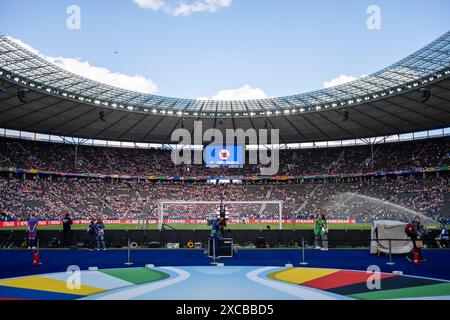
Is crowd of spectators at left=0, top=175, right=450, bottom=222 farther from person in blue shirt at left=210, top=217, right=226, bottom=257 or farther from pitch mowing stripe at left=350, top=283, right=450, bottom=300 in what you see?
pitch mowing stripe at left=350, top=283, right=450, bottom=300

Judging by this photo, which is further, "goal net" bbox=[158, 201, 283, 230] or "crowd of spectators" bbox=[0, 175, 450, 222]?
"goal net" bbox=[158, 201, 283, 230]

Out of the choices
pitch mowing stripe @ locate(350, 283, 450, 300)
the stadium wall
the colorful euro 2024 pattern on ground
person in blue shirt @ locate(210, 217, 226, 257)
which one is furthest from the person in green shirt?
pitch mowing stripe @ locate(350, 283, 450, 300)

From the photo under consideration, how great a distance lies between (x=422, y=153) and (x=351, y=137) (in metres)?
12.1

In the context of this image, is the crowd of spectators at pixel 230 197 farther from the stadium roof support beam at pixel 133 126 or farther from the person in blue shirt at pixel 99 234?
the person in blue shirt at pixel 99 234

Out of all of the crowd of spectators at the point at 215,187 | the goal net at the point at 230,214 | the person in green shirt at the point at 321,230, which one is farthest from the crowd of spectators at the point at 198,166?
the person in green shirt at the point at 321,230

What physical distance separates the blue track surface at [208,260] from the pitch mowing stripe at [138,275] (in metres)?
1.31

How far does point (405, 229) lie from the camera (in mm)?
16344

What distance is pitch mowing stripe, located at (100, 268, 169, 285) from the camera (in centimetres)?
1157

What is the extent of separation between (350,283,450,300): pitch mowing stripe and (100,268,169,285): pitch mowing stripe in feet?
22.1

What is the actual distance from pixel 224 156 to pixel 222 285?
5081cm
